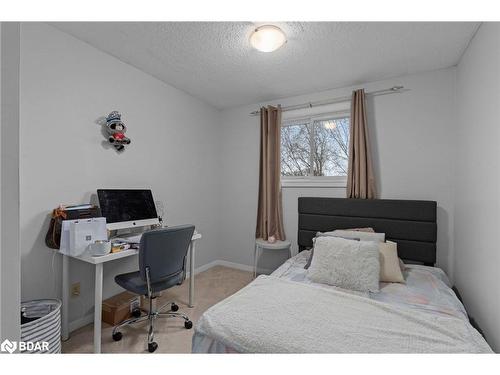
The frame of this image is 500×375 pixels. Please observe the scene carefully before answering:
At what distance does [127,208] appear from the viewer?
7.79 ft

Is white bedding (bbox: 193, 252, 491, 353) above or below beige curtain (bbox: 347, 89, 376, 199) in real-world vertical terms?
below

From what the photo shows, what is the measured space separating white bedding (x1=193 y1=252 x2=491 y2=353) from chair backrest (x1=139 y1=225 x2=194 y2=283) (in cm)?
69

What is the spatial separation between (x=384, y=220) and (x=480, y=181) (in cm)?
100

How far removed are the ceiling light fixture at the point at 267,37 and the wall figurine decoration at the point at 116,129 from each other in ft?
4.70

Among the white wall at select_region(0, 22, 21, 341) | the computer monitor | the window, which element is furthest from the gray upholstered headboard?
the white wall at select_region(0, 22, 21, 341)

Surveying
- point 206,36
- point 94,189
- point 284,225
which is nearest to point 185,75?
point 206,36

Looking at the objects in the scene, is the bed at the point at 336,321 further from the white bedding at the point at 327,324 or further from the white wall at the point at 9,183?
the white wall at the point at 9,183

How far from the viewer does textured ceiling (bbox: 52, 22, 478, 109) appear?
1.92m

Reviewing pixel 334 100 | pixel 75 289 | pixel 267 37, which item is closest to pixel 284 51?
pixel 267 37

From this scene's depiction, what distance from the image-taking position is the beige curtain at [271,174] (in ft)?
11.0

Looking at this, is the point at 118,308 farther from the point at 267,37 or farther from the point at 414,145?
the point at 414,145

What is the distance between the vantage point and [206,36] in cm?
203

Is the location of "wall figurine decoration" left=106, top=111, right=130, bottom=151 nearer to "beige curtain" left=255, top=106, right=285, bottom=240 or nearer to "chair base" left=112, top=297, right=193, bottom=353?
"chair base" left=112, top=297, right=193, bottom=353

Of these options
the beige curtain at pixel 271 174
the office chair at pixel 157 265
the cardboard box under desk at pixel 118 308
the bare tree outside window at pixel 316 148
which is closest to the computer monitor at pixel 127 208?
the office chair at pixel 157 265
